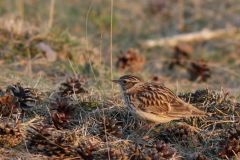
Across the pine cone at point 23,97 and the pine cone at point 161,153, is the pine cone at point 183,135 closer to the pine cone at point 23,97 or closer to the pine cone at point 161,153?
the pine cone at point 161,153

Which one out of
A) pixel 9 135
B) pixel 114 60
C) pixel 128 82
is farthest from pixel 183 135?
pixel 114 60

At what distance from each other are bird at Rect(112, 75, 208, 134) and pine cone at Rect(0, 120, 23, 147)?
1.61 metres

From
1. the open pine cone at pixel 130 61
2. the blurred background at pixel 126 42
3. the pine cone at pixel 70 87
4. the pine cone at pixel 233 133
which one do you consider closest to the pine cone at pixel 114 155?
the pine cone at pixel 233 133

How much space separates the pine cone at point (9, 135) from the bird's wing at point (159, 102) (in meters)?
1.78

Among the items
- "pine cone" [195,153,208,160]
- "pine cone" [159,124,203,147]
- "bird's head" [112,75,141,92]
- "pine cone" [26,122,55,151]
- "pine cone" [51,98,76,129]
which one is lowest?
"pine cone" [195,153,208,160]

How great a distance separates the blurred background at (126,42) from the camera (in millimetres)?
7621

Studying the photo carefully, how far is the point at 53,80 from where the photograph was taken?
7105 millimetres

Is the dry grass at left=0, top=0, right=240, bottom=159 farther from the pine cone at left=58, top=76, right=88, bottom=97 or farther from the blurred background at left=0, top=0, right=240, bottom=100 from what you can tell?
the pine cone at left=58, top=76, right=88, bottom=97

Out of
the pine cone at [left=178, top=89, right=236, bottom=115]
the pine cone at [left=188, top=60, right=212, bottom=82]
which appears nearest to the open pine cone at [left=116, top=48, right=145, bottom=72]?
the pine cone at [left=188, top=60, right=212, bottom=82]

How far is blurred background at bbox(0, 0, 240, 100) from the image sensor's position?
7.62 meters

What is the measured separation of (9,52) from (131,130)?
439 cm

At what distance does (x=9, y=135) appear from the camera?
3.92m

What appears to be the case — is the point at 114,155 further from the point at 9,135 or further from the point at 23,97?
the point at 23,97

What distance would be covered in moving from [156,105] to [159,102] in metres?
0.07
